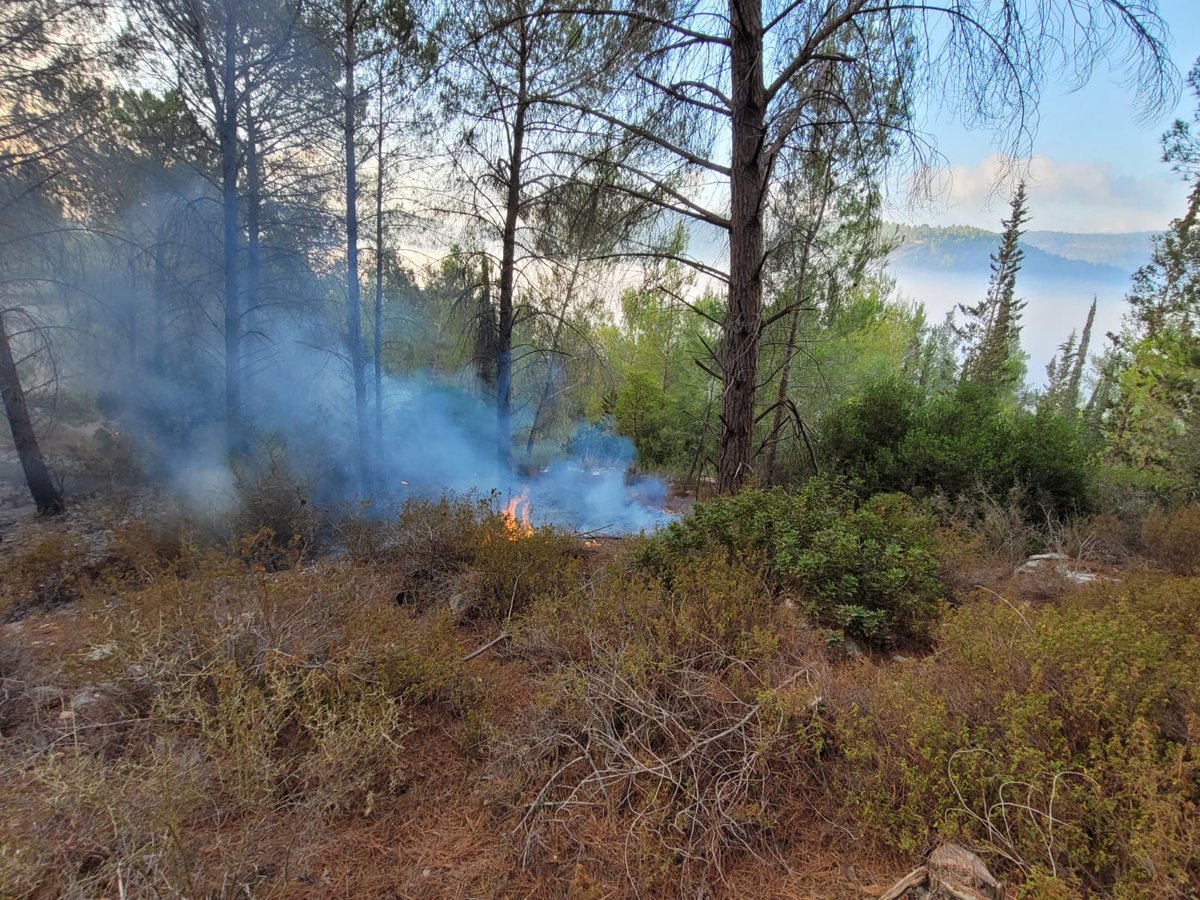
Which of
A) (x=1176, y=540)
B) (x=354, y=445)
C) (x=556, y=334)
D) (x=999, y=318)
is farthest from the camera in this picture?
(x=999, y=318)

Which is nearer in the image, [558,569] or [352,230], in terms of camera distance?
[558,569]

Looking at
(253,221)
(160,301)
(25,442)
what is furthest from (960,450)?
(160,301)

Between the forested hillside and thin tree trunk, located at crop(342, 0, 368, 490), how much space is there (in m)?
0.12

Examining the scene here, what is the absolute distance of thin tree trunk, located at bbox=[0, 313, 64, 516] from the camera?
23.8 feet

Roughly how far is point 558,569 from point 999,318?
93.0 ft

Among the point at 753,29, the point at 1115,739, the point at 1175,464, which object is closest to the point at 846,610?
the point at 1115,739

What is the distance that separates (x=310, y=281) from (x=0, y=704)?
9.31 meters

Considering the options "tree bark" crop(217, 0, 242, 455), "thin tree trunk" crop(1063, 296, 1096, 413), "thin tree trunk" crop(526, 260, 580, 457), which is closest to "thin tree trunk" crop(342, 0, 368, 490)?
"tree bark" crop(217, 0, 242, 455)

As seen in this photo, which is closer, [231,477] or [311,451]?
[231,477]

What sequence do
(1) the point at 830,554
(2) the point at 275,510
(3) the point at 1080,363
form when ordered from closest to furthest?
(1) the point at 830,554 < (2) the point at 275,510 < (3) the point at 1080,363

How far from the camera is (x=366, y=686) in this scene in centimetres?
258

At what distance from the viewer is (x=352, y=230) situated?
8750 mm

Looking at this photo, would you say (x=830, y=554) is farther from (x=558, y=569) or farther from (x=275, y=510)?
(x=275, y=510)

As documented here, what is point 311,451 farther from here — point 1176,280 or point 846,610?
point 1176,280
